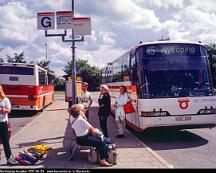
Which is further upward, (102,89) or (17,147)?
(102,89)

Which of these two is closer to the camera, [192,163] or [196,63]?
[192,163]

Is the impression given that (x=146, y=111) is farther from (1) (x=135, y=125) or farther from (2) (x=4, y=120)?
(2) (x=4, y=120)

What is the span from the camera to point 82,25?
45.9 ft

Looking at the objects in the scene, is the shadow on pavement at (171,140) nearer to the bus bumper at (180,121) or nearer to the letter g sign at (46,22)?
the bus bumper at (180,121)

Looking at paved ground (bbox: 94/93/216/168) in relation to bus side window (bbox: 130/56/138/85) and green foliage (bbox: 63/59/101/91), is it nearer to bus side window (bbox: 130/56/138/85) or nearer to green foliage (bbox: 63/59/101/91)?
bus side window (bbox: 130/56/138/85)

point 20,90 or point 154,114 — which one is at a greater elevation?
point 20,90

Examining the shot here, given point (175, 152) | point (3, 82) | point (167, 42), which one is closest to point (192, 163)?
point (175, 152)

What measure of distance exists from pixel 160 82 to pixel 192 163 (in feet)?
12.6

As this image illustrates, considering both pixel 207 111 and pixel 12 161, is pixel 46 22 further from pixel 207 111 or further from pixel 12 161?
pixel 12 161

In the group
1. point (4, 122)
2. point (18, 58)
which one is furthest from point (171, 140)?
point (18, 58)

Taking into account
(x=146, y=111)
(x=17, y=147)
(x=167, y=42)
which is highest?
(x=167, y=42)

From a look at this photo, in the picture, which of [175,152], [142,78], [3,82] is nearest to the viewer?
[175,152]

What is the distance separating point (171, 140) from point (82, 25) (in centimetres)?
535

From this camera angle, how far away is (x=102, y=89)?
12.3m
